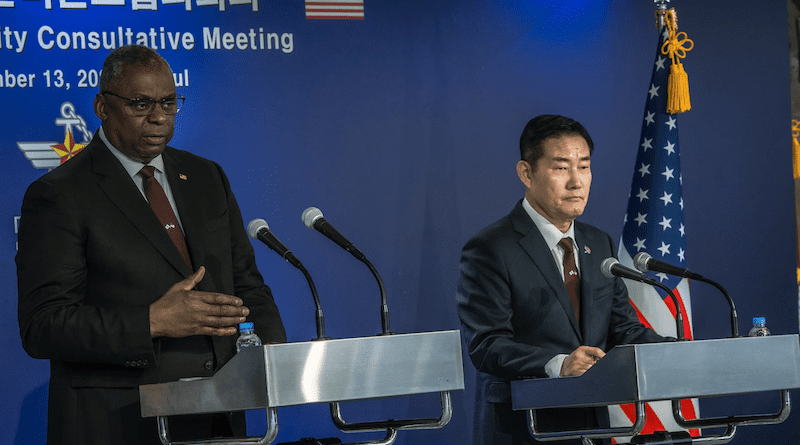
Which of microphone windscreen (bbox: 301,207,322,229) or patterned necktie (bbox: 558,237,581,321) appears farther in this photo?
patterned necktie (bbox: 558,237,581,321)

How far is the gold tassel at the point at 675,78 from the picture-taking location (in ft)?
14.9

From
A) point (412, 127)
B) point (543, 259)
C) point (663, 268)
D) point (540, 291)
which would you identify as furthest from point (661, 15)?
point (663, 268)

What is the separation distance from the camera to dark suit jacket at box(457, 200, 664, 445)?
305 centimetres

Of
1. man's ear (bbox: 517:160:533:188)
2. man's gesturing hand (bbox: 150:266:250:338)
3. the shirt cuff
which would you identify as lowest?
the shirt cuff

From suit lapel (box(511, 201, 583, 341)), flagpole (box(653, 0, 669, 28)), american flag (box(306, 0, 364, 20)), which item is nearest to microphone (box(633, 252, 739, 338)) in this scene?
suit lapel (box(511, 201, 583, 341))

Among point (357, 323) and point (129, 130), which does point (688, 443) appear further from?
point (357, 323)

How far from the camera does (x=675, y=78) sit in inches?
180

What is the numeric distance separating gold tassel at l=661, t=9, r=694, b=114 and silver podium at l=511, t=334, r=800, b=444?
240 centimetres

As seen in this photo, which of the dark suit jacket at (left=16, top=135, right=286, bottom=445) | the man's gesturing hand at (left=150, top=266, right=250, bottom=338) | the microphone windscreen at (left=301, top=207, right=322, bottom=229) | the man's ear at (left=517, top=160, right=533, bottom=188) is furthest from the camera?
the man's ear at (left=517, top=160, right=533, bottom=188)

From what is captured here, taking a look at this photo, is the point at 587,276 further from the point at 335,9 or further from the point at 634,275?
the point at 335,9

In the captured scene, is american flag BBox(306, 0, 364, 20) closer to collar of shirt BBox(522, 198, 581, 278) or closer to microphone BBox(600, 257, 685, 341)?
collar of shirt BBox(522, 198, 581, 278)

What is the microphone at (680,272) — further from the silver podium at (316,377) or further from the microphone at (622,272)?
the silver podium at (316,377)

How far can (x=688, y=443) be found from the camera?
2.57 metres

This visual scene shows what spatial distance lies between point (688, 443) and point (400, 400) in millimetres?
2240
